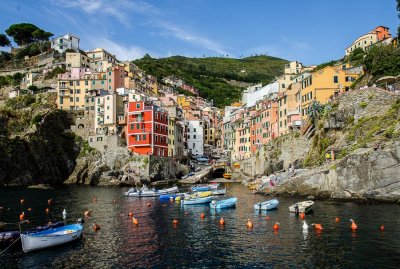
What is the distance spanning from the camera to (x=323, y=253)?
97.6ft

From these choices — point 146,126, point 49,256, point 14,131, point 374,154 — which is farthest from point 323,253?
point 14,131

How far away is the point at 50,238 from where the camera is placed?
108 ft

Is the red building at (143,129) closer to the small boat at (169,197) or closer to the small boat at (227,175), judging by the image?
the small boat at (227,175)

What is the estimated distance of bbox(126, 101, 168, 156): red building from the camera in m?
104

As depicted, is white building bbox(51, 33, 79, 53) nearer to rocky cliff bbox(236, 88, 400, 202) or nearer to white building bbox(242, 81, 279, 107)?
white building bbox(242, 81, 279, 107)

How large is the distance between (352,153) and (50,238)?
4391 cm

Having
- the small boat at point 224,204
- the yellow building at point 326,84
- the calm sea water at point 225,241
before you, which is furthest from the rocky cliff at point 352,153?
the small boat at point 224,204

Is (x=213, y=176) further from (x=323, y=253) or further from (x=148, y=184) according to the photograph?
(x=323, y=253)

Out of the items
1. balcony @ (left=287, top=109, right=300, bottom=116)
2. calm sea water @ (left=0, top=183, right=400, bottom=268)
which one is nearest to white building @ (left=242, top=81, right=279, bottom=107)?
balcony @ (left=287, top=109, right=300, bottom=116)

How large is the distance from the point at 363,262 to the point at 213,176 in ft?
298

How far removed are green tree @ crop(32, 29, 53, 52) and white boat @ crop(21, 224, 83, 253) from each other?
146694 mm

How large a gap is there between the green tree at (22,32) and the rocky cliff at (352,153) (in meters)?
138

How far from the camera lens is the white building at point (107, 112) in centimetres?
10950

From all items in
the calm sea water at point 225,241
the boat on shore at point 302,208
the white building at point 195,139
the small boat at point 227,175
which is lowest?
the calm sea water at point 225,241
